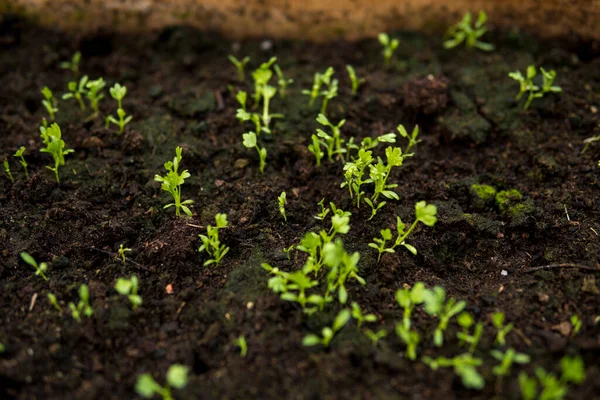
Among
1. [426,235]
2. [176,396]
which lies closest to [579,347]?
[426,235]

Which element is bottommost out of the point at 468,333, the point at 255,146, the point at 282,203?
Answer: the point at 468,333

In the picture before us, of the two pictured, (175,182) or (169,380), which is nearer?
(169,380)

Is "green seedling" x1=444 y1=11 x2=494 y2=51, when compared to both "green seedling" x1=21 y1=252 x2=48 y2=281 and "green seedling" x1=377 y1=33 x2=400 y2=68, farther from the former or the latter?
"green seedling" x1=21 y1=252 x2=48 y2=281

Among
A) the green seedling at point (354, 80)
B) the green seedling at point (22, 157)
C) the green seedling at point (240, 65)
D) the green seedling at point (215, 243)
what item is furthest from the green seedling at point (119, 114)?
the green seedling at point (354, 80)

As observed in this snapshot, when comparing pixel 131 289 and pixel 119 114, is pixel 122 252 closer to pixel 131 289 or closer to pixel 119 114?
pixel 131 289

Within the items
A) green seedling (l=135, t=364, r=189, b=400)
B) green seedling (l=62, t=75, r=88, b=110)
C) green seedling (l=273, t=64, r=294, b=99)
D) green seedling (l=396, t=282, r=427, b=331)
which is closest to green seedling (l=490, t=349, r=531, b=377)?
green seedling (l=396, t=282, r=427, b=331)

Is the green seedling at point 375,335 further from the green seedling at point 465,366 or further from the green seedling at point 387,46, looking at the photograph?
the green seedling at point 387,46

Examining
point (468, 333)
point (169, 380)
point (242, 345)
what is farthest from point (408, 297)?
point (169, 380)
